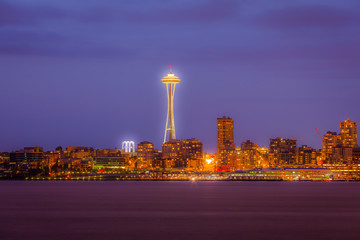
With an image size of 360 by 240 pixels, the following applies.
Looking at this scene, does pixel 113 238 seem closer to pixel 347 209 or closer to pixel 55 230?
pixel 55 230

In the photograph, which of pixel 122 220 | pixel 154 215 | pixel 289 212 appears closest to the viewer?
pixel 122 220

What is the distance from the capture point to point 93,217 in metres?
84.8

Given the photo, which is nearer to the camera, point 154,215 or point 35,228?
point 35,228

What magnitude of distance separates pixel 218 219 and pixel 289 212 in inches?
596

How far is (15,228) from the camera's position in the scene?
237 ft

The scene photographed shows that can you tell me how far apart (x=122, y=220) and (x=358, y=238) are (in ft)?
96.1

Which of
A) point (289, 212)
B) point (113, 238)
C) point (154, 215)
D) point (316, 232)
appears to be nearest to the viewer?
point (113, 238)

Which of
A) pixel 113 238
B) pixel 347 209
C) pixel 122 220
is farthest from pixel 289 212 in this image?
pixel 113 238

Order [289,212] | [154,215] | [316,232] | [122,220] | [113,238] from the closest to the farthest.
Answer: [113,238], [316,232], [122,220], [154,215], [289,212]

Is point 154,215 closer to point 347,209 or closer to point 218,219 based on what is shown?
point 218,219

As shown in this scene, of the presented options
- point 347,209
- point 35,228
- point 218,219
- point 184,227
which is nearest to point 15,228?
point 35,228

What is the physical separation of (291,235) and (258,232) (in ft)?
13.8

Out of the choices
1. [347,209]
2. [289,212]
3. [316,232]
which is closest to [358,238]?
[316,232]

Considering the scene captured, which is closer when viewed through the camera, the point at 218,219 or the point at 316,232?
the point at 316,232
